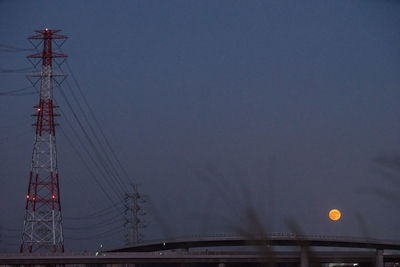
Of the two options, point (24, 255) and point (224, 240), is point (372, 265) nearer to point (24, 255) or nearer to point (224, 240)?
point (24, 255)

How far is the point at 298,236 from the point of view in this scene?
4.75 m

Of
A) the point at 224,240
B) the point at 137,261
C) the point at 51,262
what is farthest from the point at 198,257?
the point at 224,240

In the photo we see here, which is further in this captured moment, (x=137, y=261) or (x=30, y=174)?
(x=137, y=261)

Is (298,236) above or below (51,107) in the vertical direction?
below

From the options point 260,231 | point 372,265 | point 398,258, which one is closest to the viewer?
point 260,231

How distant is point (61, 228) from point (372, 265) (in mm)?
38517

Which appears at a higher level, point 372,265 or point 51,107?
point 51,107

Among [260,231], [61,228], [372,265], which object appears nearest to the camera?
[260,231]

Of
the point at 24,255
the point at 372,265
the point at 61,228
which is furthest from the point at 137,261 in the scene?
the point at 372,265

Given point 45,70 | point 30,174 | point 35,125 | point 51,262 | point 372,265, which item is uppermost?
point 45,70

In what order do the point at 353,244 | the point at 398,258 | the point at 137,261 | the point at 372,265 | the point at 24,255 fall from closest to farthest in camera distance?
the point at 372,265, the point at 24,255, the point at 137,261, the point at 398,258, the point at 353,244

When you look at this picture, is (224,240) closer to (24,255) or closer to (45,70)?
(24,255)

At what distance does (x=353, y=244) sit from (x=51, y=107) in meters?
54.2

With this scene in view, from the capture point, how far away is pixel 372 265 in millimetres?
5551
